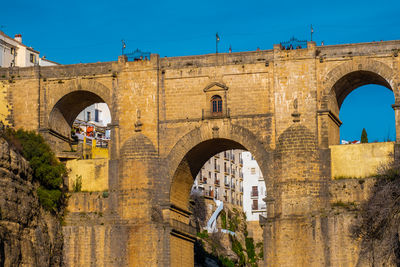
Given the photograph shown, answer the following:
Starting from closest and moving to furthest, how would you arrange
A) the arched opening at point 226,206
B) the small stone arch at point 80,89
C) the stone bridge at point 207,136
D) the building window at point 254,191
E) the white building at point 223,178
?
1. the stone bridge at point 207,136
2. the small stone arch at point 80,89
3. the arched opening at point 226,206
4. the white building at point 223,178
5. the building window at point 254,191

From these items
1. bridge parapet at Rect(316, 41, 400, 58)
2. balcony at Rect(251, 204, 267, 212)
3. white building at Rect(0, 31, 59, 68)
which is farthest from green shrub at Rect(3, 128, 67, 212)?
balcony at Rect(251, 204, 267, 212)

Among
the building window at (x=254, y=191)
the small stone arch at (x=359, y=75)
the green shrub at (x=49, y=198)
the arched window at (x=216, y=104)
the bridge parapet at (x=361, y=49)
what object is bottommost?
the green shrub at (x=49, y=198)

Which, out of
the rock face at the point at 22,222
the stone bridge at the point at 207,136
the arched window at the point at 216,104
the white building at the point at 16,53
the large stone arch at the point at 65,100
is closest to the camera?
the rock face at the point at 22,222

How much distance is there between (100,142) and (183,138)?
86.1ft

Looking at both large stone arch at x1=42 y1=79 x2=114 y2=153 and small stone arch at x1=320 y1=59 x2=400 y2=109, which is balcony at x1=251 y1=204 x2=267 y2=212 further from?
small stone arch at x1=320 y1=59 x2=400 y2=109

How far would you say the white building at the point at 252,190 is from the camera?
101 m

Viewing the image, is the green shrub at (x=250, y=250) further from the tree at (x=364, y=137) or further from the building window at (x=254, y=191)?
the tree at (x=364, y=137)

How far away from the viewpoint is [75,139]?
202 ft

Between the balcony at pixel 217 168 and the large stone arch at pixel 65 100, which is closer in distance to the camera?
the large stone arch at pixel 65 100

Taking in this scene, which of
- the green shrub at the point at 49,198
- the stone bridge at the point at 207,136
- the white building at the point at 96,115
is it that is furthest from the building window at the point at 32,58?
the green shrub at the point at 49,198

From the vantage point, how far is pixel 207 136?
54.9 metres

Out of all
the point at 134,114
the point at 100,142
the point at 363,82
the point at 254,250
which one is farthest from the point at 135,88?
the point at 254,250

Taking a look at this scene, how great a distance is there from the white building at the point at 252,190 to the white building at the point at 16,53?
25682mm

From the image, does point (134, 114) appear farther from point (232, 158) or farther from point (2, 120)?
point (232, 158)
